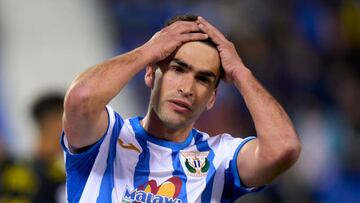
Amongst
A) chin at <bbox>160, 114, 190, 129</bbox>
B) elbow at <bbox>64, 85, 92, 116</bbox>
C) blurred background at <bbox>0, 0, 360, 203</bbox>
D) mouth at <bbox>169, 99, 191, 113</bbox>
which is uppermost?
elbow at <bbox>64, 85, 92, 116</bbox>

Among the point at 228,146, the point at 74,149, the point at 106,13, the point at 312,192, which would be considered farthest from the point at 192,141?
the point at 106,13

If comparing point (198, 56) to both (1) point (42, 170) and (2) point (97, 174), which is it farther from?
(1) point (42, 170)

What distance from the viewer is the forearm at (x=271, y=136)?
4242 mm

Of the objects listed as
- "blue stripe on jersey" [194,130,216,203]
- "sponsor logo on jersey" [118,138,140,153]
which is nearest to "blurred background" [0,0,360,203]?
"blue stripe on jersey" [194,130,216,203]

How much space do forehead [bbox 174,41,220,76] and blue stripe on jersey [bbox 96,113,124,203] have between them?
444 millimetres

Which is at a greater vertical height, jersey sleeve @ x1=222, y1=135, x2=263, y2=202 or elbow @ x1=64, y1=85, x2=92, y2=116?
elbow @ x1=64, y1=85, x2=92, y2=116

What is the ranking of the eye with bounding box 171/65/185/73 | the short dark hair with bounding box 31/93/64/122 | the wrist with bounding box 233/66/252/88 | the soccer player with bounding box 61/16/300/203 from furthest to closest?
the short dark hair with bounding box 31/93/64/122
the wrist with bounding box 233/66/252/88
the eye with bounding box 171/65/185/73
the soccer player with bounding box 61/16/300/203

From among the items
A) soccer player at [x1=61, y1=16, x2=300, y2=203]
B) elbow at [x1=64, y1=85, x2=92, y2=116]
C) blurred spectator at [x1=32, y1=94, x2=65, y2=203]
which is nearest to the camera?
elbow at [x1=64, y1=85, x2=92, y2=116]

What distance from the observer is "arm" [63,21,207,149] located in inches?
161

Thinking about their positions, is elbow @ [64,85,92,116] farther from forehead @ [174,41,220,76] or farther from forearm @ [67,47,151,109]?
forehead @ [174,41,220,76]

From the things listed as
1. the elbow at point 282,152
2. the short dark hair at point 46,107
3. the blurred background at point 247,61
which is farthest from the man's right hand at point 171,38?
the blurred background at point 247,61

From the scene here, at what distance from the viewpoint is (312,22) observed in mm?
11344

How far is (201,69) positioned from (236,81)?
0.70 ft

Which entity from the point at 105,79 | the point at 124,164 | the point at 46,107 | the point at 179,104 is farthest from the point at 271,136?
the point at 46,107
